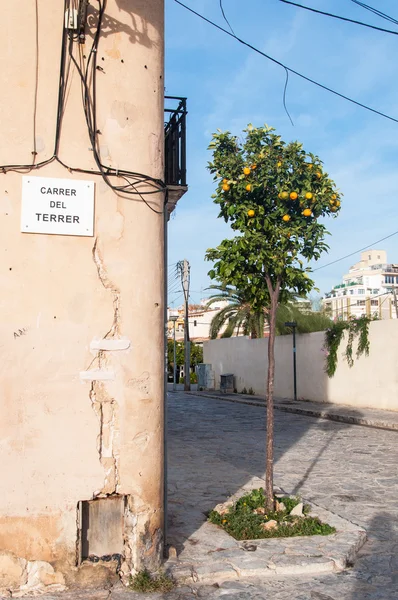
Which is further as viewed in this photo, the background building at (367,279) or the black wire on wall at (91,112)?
the background building at (367,279)

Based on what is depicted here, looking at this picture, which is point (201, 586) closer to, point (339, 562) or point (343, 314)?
point (339, 562)

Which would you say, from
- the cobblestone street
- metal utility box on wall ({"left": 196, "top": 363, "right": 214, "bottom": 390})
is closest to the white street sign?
the cobblestone street

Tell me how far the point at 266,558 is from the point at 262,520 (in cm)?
88

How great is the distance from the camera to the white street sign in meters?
4.77

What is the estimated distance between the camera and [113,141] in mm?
5008

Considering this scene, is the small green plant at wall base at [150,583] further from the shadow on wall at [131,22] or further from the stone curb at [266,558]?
the shadow on wall at [131,22]

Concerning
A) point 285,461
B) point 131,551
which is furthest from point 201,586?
point 285,461

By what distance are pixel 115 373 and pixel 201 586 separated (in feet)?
5.55

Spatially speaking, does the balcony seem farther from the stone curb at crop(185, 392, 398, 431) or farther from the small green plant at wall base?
the stone curb at crop(185, 392, 398, 431)

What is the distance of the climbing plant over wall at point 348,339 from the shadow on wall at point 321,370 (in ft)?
0.57

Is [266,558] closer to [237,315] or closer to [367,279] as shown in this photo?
[237,315]

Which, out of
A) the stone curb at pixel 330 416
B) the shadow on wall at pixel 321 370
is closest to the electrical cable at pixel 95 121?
the stone curb at pixel 330 416

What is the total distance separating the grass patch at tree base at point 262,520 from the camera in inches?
226

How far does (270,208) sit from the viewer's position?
658cm
